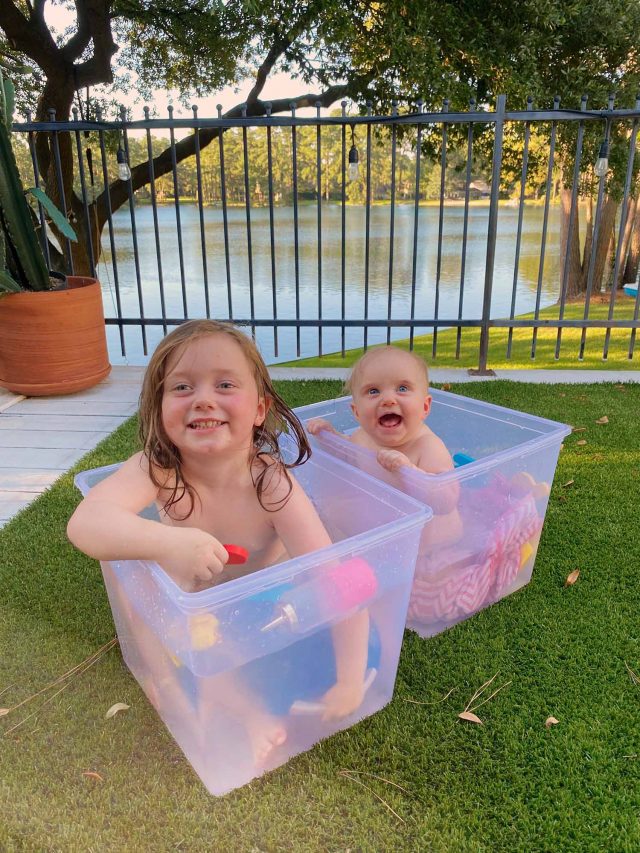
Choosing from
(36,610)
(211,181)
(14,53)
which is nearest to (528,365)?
(36,610)

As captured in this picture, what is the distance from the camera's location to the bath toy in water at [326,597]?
1161 mm

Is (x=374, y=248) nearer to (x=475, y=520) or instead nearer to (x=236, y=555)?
(x=475, y=520)

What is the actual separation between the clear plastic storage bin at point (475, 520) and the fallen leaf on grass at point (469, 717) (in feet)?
0.96

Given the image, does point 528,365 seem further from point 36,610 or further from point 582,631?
point 36,610

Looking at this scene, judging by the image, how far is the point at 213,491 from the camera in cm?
141

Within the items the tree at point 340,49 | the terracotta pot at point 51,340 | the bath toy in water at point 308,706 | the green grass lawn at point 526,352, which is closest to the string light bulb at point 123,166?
the terracotta pot at point 51,340

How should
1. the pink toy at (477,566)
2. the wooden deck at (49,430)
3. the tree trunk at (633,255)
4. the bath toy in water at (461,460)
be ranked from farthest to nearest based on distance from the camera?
the tree trunk at (633,255), the wooden deck at (49,430), the bath toy in water at (461,460), the pink toy at (477,566)

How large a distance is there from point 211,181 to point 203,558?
33.1m

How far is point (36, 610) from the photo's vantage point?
174cm

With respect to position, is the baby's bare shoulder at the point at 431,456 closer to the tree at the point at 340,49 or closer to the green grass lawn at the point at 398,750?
the green grass lawn at the point at 398,750

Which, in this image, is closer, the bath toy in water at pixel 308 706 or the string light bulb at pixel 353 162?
the bath toy in water at pixel 308 706

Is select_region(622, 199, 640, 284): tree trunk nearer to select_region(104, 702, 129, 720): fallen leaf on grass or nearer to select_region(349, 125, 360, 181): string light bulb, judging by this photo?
select_region(349, 125, 360, 181): string light bulb

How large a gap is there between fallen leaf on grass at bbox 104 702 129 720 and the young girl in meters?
0.31

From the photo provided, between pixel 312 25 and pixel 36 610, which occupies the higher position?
pixel 312 25
